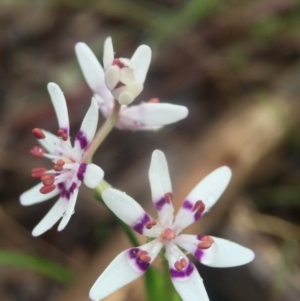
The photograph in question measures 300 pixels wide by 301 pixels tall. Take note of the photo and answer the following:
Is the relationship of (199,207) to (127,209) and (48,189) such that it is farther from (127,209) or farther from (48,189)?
(48,189)

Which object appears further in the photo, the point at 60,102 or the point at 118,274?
the point at 60,102

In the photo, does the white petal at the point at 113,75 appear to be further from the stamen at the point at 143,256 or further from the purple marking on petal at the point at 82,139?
the stamen at the point at 143,256

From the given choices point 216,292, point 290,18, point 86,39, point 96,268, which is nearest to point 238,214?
point 216,292

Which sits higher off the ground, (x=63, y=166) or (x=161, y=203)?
(x=63, y=166)

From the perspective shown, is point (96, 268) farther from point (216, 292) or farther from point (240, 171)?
A: point (240, 171)

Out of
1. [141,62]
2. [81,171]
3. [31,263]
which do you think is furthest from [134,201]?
[31,263]

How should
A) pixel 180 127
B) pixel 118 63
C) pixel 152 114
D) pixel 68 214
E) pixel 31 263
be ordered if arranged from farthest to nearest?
pixel 180 127
pixel 31 263
pixel 152 114
pixel 118 63
pixel 68 214
